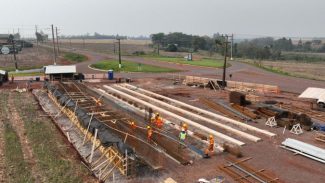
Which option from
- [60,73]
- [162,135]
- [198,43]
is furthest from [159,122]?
[198,43]

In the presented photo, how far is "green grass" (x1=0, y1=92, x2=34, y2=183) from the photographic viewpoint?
47.9ft

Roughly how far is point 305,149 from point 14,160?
52.3 ft

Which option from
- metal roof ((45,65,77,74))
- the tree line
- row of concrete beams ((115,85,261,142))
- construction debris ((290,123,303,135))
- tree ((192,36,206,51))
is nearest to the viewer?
row of concrete beams ((115,85,261,142))

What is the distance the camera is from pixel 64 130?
21.3 metres

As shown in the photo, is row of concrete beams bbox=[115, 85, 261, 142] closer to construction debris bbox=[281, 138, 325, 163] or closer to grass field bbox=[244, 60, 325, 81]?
construction debris bbox=[281, 138, 325, 163]

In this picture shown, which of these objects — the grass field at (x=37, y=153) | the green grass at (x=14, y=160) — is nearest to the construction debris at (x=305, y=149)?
the grass field at (x=37, y=153)

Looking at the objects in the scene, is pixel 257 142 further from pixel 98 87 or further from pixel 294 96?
pixel 98 87

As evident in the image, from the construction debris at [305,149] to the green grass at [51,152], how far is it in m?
11.5

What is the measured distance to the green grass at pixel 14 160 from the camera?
1461 cm

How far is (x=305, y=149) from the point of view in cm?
1702

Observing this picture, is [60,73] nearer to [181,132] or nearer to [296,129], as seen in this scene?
[181,132]

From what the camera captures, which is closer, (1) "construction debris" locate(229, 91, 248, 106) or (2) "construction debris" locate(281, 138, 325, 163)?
(2) "construction debris" locate(281, 138, 325, 163)

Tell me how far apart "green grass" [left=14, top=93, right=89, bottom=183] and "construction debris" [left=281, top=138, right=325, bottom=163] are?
37.6 feet

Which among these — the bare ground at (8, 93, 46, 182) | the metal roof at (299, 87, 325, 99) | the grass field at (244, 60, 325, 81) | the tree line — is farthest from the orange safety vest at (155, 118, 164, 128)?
the tree line
